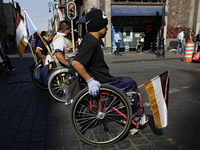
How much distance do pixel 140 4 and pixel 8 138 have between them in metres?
18.3

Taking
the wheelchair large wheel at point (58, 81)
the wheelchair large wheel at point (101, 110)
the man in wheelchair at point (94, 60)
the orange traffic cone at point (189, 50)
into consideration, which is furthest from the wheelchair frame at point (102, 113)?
the orange traffic cone at point (189, 50)

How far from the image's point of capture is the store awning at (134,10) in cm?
1673

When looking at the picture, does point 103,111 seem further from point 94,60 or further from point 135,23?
point 135,23

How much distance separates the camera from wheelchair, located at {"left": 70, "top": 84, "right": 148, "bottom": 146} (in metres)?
2.21

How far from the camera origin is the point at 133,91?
245 centimetres

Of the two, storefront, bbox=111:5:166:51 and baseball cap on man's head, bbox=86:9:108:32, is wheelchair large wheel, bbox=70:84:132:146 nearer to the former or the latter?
baseball cap on man's head, bbox=86:9:108:32

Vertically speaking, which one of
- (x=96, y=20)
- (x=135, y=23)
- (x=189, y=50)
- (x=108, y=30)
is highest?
(x=135, y=23)

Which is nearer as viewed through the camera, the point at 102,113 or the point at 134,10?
the point at 102,113

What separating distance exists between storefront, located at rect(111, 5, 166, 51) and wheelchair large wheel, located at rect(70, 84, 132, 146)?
51.3ft

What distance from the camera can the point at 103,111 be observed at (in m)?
2.41

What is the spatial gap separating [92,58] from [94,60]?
5 centimetres

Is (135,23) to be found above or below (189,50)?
above

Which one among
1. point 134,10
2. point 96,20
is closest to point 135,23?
point 134,10

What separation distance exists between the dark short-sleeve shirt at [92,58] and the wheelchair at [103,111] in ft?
0.73
